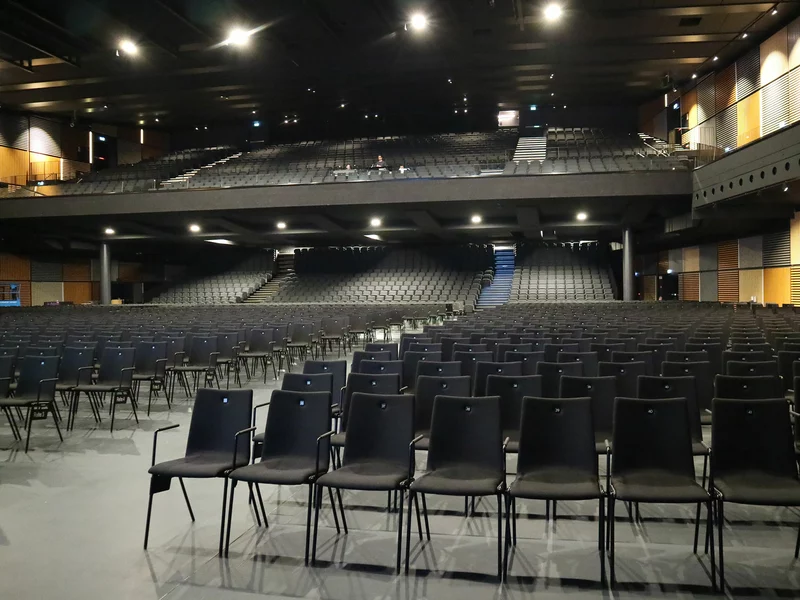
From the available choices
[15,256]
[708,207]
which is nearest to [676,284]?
[708,207]

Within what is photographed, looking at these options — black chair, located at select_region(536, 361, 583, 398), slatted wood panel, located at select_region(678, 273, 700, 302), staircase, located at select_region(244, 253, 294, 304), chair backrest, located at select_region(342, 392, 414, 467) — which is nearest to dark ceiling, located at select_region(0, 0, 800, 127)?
slatted wood panel, located at select_region(678, 273, 700, 302)

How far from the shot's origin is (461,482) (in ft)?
10.1

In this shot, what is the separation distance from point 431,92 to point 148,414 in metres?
20.0

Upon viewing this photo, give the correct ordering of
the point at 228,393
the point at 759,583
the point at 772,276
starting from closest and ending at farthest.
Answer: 1. the point at 759,583
2. the point at 228,393
3. the point at 772,276

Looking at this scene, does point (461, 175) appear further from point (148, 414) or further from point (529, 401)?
point (529, 401)

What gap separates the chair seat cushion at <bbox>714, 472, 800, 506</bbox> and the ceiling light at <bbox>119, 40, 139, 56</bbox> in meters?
18.4

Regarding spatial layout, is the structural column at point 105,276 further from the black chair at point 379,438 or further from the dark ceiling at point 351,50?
the black chair at point 379,438

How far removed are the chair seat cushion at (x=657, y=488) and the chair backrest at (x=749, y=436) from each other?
237 millimetres

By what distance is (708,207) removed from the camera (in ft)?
49.3

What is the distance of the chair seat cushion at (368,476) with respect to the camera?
120 inches

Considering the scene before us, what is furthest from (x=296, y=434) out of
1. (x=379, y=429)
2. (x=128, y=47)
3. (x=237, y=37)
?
(x=128, y=47)

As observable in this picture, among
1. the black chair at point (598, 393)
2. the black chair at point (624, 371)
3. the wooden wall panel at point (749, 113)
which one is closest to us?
the black chair at point (598, 393)

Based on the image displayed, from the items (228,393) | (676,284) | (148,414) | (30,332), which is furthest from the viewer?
(676,284)

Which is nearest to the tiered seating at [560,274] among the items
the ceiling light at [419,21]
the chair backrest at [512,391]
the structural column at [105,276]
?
the ceiling light at [419,21]
